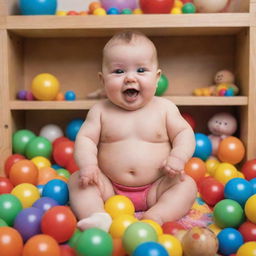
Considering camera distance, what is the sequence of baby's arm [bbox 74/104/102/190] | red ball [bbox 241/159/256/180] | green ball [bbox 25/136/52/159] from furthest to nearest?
green ball [bbox 25/136/52/159] → red ball [bbox 241/159/256/180] → baby's arm [bbox 74/104/102/190]

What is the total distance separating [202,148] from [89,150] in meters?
0.64

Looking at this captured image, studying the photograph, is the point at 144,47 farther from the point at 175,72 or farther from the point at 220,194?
the point at 175,72

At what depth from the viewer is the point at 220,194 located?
1.45m

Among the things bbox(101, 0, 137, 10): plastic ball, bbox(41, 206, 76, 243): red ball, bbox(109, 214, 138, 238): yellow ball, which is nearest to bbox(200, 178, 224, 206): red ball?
bbox(109, 214, 138, 238): yellow ball

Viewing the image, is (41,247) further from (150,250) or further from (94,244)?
(150,250)

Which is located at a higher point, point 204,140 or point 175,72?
point 175,72

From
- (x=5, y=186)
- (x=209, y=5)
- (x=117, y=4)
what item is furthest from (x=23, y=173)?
(x=209, y=5)

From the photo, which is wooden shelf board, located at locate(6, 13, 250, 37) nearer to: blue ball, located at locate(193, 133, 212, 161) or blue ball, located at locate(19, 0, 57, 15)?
blue ball, located at locate(19, 0, 57, 15)

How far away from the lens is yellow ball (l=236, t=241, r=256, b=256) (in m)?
1.01

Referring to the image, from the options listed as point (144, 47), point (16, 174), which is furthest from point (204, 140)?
point (16, 174)

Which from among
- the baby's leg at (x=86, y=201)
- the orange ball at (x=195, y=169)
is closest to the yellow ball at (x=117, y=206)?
the baby's leg at (x=86, y=201)

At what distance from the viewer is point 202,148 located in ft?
6.10

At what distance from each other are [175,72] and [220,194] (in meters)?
0.85

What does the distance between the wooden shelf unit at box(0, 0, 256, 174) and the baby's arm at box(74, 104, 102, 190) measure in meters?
0.45
